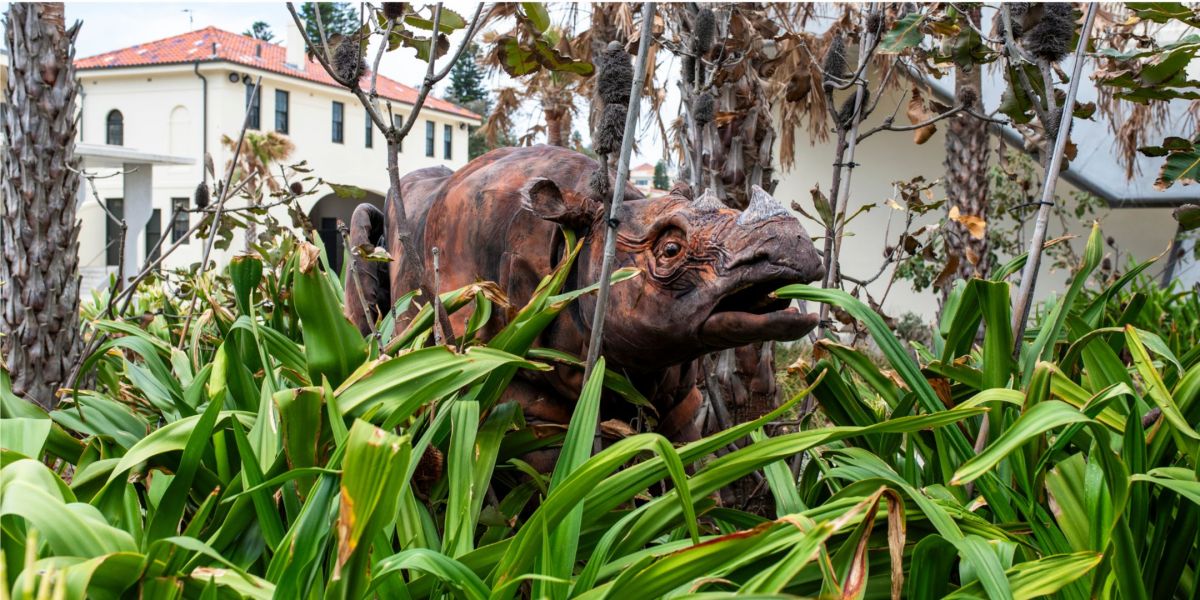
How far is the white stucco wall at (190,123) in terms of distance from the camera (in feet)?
98.3

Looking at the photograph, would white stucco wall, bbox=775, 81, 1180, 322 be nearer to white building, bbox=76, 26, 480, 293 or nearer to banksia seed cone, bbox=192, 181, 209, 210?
banksia seed cone, bbox=192, 181, 209, 210

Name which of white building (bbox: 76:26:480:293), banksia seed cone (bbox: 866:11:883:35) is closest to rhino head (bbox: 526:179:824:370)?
banksia seed cone (bbox: 866:11:883:35)

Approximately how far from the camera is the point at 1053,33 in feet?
8.18

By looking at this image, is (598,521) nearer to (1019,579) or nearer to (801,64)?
(1019,579)

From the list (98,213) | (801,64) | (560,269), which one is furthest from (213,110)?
(560,269)

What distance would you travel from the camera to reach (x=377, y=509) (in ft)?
5.33

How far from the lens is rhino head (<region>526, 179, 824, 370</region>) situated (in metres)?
2.23

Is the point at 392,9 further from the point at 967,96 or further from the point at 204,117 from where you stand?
the point at 204,117

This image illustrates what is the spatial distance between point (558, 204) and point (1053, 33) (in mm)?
1350

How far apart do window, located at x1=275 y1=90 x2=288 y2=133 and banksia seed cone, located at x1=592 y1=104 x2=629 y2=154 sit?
3264 centimetres

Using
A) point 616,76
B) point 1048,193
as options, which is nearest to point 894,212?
point 1048,193

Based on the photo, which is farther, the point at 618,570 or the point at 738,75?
the point at 738,75

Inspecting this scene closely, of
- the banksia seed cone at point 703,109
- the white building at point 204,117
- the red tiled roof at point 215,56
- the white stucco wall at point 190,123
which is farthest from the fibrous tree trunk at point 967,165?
the red tiled roof at point 215,56

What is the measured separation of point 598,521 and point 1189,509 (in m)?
1.29
